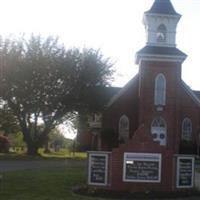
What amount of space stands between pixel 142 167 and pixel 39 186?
11.9ft

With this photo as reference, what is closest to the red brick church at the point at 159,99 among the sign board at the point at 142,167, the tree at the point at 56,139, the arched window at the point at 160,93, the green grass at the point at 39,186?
the arched window at the point at 160,93

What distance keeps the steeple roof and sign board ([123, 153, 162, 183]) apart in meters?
31.9

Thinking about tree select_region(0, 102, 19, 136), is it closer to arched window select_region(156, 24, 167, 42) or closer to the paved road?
the paved road

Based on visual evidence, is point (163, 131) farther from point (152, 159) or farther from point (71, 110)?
point (152, 159)

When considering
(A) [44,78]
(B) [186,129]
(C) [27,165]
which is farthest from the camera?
(B) [186,129]

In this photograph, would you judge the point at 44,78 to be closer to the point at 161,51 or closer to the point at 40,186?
the point at 161,51

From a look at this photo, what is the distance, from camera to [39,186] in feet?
63.2

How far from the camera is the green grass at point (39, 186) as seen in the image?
55.0ft

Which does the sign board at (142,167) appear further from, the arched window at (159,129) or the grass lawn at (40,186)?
the arched window at (159,129)

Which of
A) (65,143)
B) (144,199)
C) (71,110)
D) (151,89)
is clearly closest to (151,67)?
(151,89)

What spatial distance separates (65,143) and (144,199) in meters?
74.4

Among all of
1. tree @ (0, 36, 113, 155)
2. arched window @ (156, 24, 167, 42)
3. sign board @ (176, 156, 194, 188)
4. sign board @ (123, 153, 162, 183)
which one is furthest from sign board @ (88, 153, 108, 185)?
arched window @ (156, 24, 167, 42)

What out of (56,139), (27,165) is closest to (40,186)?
(27,165)

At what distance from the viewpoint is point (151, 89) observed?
158 ft
